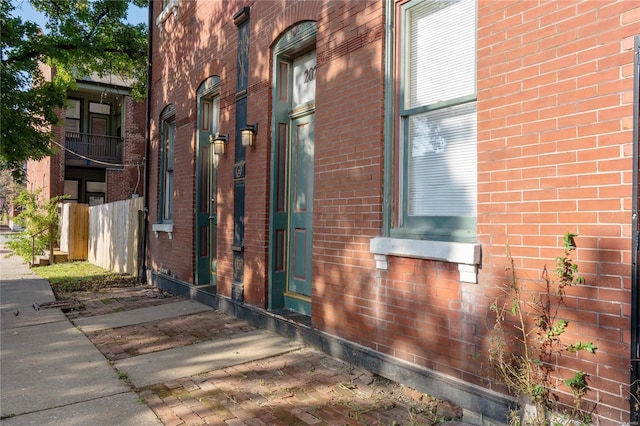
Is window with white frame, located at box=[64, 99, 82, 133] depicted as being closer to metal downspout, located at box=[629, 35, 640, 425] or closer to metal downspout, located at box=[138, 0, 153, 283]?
metal downspout, located at box=[138, 0, 153, 283]

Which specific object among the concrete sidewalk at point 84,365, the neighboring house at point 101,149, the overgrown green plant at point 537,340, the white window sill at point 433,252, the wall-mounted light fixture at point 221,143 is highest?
the neighboring house at point 101,149

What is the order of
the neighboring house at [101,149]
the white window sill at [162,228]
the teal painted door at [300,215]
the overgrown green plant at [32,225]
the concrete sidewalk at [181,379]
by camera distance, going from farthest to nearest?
the neighboring house at [101,149], the overgrown green plant at [32,225], the white window sill at [162,228], the teal painted door at [300,215], the concrete sidewalk at [181,379]

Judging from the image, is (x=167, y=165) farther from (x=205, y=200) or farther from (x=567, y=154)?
(x=567, y=154)

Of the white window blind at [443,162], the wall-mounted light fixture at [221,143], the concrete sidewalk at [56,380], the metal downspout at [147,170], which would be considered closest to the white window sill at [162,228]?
the metal downspout at [147,170]

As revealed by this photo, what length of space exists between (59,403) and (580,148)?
163 inches

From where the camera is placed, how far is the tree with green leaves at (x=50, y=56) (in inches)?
383

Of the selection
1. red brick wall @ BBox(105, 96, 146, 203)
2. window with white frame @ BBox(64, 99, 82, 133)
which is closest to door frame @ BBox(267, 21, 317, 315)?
red brick wall @ BBox(105, 96, 146, 203)

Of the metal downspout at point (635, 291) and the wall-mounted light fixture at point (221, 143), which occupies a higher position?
the wall-mounted light fixture at point (221, 143)

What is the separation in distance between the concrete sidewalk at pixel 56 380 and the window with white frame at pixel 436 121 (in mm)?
2620

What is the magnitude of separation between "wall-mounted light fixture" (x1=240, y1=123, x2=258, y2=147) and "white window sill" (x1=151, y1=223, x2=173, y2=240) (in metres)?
3.43

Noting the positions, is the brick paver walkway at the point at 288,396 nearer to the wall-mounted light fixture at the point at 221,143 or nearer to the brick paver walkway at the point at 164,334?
the brick paver walkway at the point at 164,334

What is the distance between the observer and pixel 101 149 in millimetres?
23094

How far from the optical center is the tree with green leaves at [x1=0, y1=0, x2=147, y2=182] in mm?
9734

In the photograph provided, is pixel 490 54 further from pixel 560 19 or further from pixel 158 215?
pixel 158 215
